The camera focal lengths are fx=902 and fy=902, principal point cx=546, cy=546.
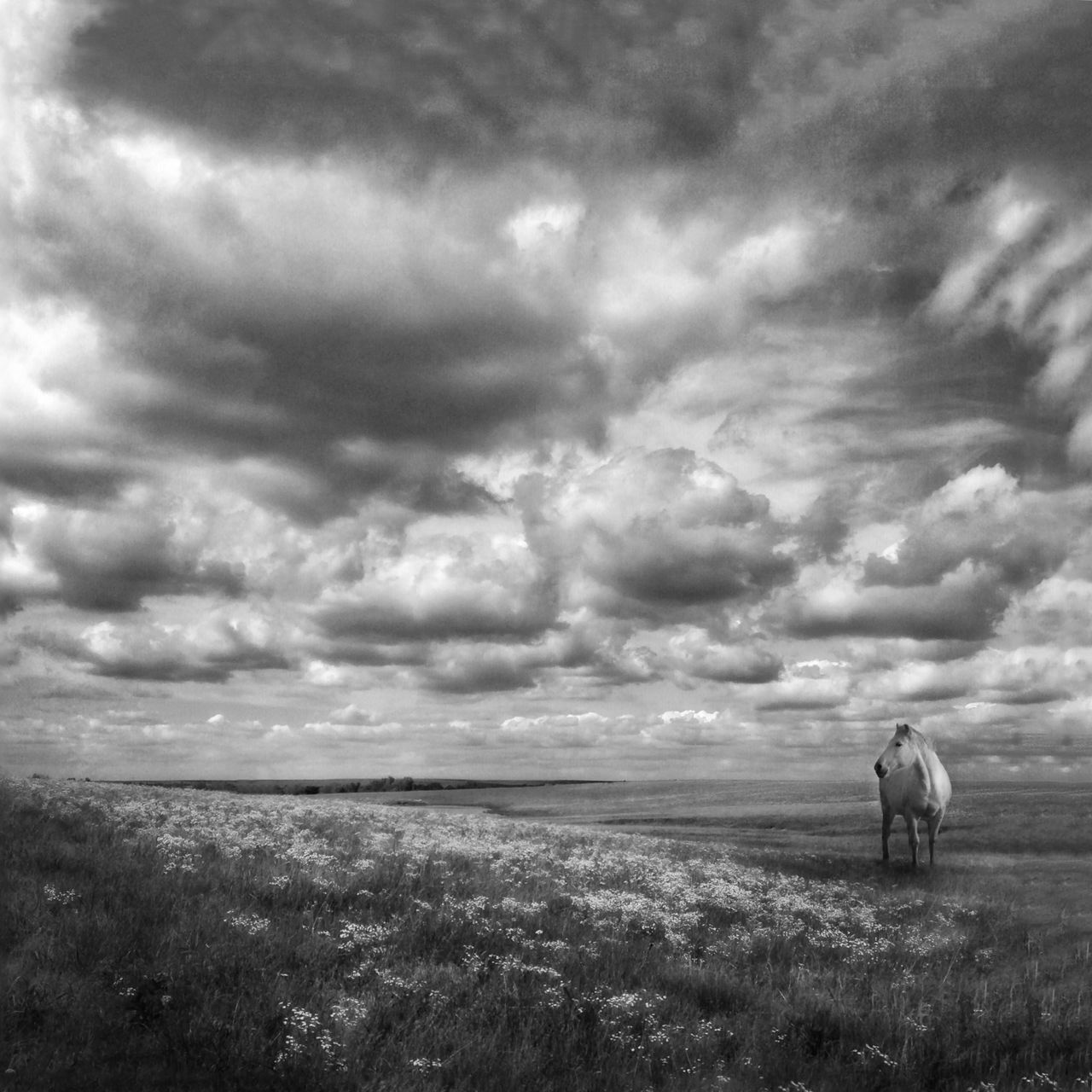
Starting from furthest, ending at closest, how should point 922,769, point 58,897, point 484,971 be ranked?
point 922,769
point 58,897
point 484,971

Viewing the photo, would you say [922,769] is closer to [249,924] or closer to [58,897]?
[249,924]

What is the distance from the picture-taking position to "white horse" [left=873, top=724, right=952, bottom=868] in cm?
3156

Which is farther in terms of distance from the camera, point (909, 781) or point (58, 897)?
point (909, 781)

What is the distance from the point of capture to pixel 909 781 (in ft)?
104

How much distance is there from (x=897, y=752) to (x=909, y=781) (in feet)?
3.73

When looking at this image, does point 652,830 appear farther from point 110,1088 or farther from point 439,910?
point 110,1088

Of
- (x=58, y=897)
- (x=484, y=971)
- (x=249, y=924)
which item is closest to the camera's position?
(x=484, y=971)

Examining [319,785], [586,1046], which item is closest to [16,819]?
[586,1046]

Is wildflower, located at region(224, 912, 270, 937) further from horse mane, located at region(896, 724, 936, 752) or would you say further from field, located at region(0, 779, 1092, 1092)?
horse mane, located at region(896, 724, 936, 752)

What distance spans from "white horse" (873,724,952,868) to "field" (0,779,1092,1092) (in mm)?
7674

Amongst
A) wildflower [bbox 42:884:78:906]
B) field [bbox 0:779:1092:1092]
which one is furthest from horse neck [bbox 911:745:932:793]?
wildflower [bbox 42:884:78:906]

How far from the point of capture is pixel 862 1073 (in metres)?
9.84

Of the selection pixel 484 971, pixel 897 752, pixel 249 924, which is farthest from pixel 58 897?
pixel 897 752

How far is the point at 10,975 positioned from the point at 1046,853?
3756 centimetres
